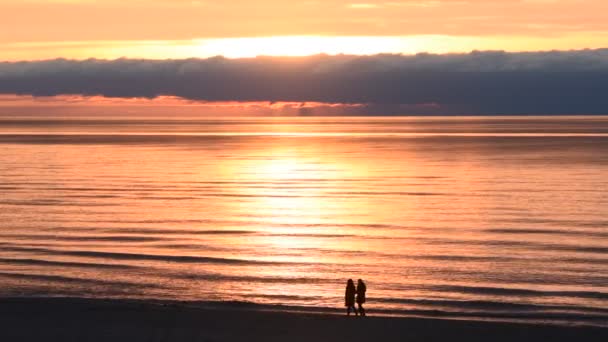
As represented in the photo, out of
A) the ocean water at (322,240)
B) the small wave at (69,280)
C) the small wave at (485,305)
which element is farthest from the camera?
the small wave at (69,280)

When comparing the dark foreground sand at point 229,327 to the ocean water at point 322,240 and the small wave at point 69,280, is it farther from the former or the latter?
the small wave at point 69,280

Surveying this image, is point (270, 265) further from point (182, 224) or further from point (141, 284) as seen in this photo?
point (182, 224)

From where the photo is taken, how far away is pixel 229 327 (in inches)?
1002

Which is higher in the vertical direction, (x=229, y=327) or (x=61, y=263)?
(x=61, y=263)

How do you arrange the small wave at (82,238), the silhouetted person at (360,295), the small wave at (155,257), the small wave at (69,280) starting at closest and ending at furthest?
the silhouetted person at (360,295) < the small wave at (69,280) < the small wave at (155,257) < the small wave at (82,238)

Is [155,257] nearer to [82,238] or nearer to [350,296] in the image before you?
[82,238]

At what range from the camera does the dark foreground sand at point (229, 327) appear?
24.2m

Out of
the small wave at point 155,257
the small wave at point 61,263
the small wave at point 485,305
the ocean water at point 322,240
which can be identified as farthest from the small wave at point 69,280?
the small wave at point 485,305

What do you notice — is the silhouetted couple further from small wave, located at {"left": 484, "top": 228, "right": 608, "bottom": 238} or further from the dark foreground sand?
small wave, located at {"left": 484, "top": 228, "right": 608, "bottom": 238}

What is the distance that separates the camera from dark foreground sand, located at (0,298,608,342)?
24203 mm

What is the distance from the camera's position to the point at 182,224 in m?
50.4

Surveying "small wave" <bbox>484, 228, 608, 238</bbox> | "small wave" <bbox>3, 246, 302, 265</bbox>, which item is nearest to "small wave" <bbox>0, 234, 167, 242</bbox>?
"small wave" <bbox>3, 246, 302, 265</bbox>

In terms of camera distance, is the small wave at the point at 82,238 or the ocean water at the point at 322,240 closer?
the ocean water at the point at 322,240

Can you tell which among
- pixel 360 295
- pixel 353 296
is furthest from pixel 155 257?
pixel 360 295
